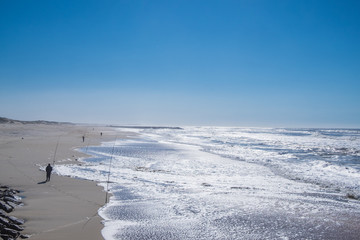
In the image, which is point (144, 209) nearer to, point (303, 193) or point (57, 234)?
point (57, 234)

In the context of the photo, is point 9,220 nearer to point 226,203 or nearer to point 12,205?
point 12,205

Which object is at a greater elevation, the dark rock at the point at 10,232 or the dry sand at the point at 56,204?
the dark rock at the point at 10,232

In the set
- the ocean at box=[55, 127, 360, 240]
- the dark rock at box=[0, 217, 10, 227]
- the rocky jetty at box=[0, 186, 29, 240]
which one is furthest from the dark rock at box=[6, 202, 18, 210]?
the ocean at box=[55, 127, 360, 240]

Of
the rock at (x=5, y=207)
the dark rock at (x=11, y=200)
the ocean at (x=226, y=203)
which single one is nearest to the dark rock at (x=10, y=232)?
the ocean at (x=226, y=203)

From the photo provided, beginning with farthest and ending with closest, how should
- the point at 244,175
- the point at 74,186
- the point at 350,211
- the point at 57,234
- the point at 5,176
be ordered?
the point at 244,175 → the point at 5,176 → the point at 74,186 → the point at 350,211 → the point at 57,234

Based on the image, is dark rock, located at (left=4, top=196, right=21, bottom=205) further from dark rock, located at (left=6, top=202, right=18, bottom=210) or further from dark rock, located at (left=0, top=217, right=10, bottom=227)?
dark rock, located at (left=0, top=217, right=10, bottom=227)

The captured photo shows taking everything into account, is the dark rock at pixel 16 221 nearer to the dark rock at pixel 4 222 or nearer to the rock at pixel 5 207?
the dark rock at pixel 4 222

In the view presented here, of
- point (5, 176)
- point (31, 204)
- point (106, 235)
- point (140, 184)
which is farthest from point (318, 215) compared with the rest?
point (5, 176)

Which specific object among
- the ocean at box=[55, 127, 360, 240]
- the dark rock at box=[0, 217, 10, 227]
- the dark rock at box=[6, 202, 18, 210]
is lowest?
the ocean at box=[55, 127, 360, 240]

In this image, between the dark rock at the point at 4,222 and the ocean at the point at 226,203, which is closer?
the dark rock at the point at 4,222
